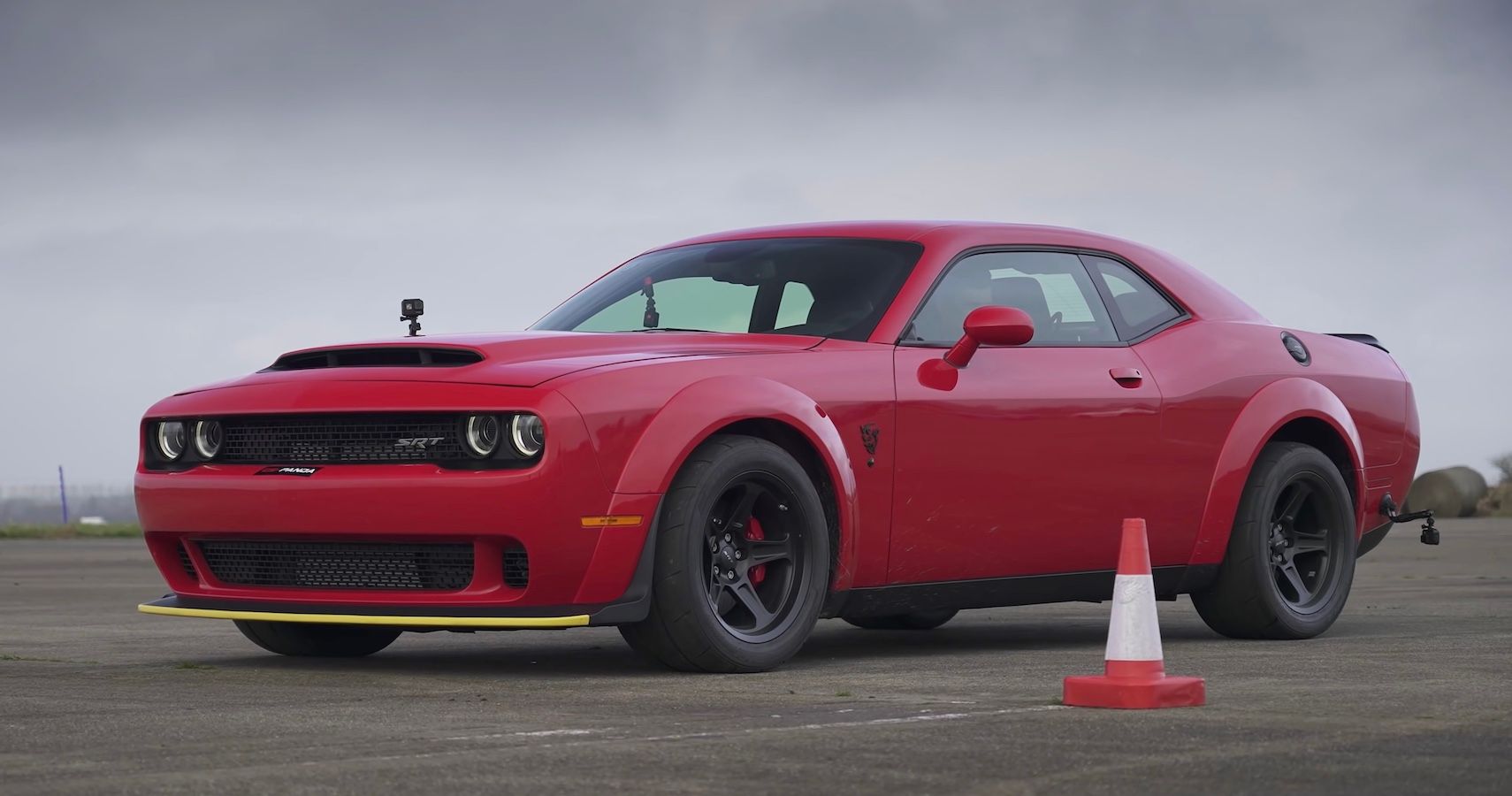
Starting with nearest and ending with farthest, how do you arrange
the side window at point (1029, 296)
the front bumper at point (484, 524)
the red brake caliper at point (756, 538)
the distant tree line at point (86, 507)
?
1. the front bumper at point (484, 524)
2. the red brake caliper at point (756, 538)
3. the side window at point (1029, 296)
4. the distant tree line at point (86, 507)

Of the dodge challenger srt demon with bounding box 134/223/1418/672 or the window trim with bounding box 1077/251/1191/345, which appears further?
the window trim with bounding box 1077/251/1191/345

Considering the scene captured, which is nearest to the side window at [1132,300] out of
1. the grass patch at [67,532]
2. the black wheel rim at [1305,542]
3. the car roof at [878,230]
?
the car roof at [878,230]

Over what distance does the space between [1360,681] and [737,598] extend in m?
1.90

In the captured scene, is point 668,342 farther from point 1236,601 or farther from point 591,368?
point 1236,601

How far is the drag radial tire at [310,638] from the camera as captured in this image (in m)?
7.52

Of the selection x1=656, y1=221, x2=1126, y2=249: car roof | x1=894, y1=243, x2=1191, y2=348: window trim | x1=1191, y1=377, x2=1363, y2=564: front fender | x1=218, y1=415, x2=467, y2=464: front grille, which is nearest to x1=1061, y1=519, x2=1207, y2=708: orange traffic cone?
x1=894, y1=243, x2=1191, y2=348: window trim

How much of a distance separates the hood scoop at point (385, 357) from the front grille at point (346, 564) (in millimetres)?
579

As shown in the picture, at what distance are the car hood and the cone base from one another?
186 cm

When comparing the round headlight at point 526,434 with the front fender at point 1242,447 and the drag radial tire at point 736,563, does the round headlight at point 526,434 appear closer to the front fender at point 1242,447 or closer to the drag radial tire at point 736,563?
the drag radial tire at point 736,563

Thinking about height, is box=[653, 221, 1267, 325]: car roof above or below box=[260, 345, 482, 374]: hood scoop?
above

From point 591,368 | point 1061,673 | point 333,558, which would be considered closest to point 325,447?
point 333,558

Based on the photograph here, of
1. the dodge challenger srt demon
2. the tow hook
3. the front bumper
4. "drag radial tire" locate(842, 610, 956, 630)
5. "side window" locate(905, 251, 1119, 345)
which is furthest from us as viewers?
"drag radial tire" locate(842, 610, 956, 630)

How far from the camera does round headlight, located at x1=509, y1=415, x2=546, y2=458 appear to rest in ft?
20.4

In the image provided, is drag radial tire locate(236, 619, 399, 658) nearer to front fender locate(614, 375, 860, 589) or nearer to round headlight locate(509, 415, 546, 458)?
round headlight locate(509, 415, 546, 458)
